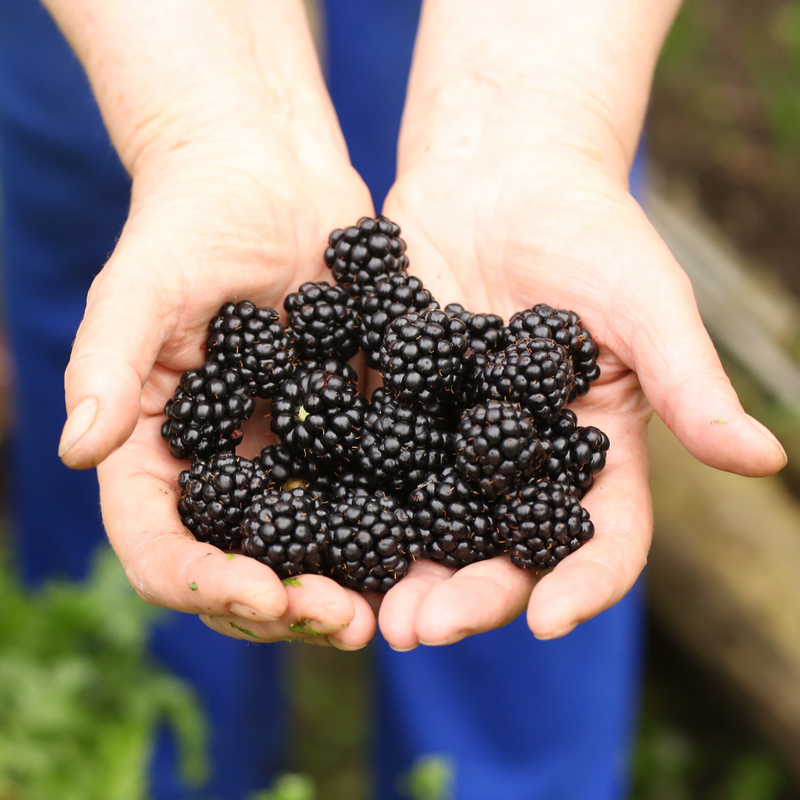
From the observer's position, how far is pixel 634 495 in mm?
2334

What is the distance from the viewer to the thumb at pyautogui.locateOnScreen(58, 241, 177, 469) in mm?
1834

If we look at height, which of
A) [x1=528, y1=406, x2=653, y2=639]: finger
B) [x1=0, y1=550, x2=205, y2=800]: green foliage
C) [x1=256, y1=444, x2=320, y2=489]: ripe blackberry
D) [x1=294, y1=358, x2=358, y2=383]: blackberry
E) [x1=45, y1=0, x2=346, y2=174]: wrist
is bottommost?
[x1=0, y1=550, x2=205, y2=800]: green foliage

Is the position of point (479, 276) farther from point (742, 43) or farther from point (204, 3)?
point (742, 43)

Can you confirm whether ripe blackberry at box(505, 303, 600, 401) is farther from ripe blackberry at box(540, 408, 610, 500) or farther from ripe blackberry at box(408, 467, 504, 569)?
ripe blackberry at box(408, 467, 504, 569)

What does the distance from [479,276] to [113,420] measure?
145 cm

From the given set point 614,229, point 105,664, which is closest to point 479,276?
point 614,229

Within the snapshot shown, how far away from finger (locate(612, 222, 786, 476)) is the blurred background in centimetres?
159

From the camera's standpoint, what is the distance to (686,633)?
432 centimetres

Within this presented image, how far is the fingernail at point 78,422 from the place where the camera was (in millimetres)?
1814

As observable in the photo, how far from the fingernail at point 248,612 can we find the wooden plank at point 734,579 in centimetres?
294

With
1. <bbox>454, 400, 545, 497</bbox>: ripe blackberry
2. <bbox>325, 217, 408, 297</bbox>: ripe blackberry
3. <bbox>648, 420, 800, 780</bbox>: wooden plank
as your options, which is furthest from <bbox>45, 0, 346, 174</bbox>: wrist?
<bbox>648, 420, 800, 780</bbox>: wooden plank

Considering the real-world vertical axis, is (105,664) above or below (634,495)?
below

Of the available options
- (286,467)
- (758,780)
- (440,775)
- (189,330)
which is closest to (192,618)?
(440,775)

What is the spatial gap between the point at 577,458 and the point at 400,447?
515 mm
